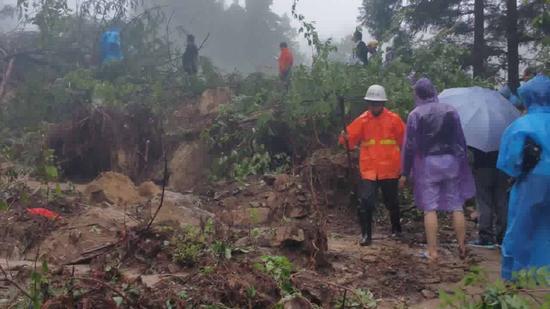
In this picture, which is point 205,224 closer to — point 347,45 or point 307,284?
point 307,284

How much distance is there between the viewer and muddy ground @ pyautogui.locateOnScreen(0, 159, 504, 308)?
347 centimetres

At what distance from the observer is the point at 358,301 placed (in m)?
3.83

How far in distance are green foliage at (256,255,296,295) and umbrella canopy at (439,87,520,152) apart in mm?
2424

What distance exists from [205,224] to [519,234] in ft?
7.81

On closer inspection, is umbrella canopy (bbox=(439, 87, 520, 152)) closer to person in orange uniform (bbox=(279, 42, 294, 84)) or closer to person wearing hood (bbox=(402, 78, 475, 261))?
person wearing hood (bbox=(402, 78, 475, 261))

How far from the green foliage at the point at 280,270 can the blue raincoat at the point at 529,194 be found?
1.52 meters

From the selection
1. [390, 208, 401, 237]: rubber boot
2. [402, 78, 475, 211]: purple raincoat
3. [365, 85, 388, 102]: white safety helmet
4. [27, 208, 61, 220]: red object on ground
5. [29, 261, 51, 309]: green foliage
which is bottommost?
[390, 208, 401, 237]: rubber boot

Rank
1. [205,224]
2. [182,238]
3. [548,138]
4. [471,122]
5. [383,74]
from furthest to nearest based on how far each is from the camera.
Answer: [383,74] → [471,122] → [205,224] → [182,238] → [548,138]

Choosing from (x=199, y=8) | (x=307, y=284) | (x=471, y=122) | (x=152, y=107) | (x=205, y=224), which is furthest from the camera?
(x=199, y=8)

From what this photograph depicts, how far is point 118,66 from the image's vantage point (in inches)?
488

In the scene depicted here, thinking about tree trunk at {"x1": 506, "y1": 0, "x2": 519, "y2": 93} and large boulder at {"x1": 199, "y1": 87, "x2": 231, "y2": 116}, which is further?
tree trunk at {"x1": 506, "y1": 0, "x2": 519, "y2": 93}

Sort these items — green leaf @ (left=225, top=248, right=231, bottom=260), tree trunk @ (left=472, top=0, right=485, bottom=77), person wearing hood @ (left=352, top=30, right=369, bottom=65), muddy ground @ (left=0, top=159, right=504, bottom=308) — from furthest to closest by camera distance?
1. tree trunk @ (left=472, top=0, right=485, bottom=77)
2. person wearing hood @ (left=352, top=30, right=369, bottom=65)
3. green leaf @ (left=225, top=248, right=231, bottom=260)
4. muddy ground @ (left=0, top=159, right=504, bottom=308)

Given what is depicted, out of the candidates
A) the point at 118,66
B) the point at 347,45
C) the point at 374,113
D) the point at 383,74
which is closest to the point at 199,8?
Result: the point at 347,45

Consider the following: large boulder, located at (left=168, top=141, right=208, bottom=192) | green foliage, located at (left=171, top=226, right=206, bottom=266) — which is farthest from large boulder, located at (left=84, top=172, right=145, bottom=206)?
green foliage, located at (left=171, top=226, right=206, bottom=266)
